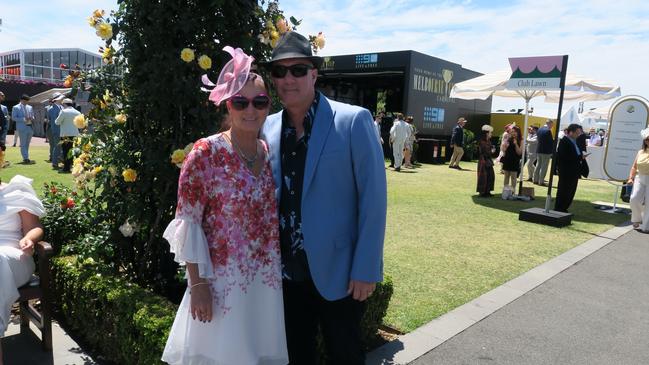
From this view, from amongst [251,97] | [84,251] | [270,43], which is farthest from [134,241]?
[251,97]

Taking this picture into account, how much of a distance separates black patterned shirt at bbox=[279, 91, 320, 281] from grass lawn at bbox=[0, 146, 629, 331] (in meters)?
1.87

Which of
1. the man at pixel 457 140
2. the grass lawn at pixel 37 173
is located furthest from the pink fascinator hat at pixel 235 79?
the man at pixel 457 140

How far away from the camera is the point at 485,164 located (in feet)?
34.5

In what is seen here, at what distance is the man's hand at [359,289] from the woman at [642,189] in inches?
306

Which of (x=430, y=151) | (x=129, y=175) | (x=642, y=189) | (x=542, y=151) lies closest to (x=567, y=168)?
(x=642, y=189)

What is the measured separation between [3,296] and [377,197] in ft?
7.54

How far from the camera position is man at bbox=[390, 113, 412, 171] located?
14820mm

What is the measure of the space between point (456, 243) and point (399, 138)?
8877 mm

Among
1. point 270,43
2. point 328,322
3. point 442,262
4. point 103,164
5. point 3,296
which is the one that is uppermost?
point 270,43

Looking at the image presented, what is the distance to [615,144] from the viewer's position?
955 centimetres

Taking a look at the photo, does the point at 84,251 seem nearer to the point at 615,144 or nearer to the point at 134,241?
the point at 134,241

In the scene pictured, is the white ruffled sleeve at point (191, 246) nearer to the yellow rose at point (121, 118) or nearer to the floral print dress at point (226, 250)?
the floral print dress at point (226, 250)

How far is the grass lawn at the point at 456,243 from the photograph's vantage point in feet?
14.2

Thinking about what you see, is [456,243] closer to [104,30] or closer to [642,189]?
[642,189]
